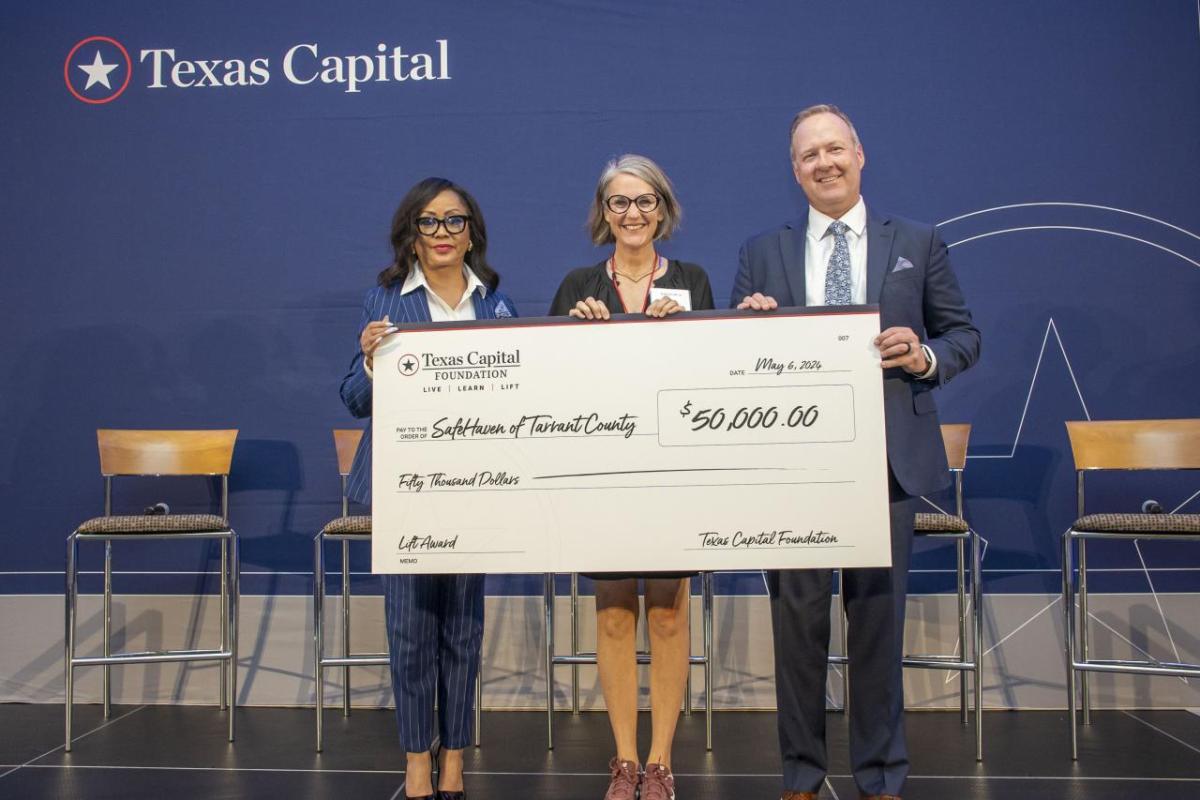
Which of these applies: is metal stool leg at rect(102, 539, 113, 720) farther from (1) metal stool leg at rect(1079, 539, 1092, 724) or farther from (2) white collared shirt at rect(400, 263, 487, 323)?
(1) metal stool leg at rect(1079, 539, 1092, 724)

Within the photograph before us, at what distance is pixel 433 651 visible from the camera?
2.48 metres

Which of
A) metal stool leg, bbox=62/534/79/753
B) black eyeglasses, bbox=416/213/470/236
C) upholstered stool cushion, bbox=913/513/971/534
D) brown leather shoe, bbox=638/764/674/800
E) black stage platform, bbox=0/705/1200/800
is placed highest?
black eyeglasses, bbox=416/213/470/236

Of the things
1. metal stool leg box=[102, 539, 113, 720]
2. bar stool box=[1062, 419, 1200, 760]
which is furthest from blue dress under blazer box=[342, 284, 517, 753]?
bar stool box=[1062, 419, 1200, 760]

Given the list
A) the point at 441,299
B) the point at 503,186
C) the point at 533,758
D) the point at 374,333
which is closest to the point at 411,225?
the point at 441,299

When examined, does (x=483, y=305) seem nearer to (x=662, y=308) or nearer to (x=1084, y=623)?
(x=662, y=308)

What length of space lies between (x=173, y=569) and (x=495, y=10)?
2.66 m

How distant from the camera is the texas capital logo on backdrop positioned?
4.11 metres

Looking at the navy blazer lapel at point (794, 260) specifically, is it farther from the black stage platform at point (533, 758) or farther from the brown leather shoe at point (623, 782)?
the black stage platform at point (533, 758)

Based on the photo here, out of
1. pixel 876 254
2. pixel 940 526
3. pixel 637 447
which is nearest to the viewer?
pixel 637 447

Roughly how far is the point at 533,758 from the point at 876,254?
1.92 meters

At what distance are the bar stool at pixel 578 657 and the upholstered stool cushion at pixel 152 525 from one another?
Result: 4.01 feet

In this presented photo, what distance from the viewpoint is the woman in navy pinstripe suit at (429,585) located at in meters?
2.46

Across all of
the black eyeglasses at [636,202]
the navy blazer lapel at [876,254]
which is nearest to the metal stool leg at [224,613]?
the black eyeglasses at [636,202]

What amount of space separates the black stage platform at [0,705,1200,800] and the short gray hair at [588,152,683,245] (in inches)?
61.2
